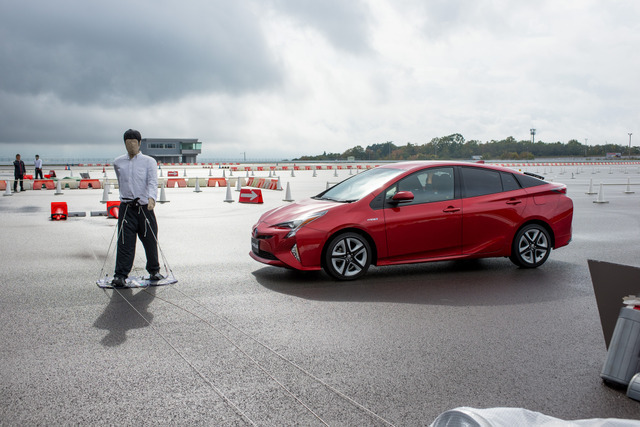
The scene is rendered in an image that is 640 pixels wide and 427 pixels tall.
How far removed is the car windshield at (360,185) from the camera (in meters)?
7.75

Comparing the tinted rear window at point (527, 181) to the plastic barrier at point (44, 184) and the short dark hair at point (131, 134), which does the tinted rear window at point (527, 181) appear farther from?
the plastic barrier at point (44, 184)

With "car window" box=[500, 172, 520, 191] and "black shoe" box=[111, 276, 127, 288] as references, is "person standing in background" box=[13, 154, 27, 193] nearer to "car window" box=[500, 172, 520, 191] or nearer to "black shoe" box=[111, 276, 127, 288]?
"black shoe" box=[111, 276, 127, 288]

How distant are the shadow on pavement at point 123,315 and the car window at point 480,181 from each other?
15.1 feet

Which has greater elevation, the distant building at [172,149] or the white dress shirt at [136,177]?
the distant building at [172,149]

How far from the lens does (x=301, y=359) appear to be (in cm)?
445

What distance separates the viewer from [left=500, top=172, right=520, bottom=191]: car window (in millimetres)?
8328

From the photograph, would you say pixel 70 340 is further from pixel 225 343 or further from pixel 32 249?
pixel 32 249

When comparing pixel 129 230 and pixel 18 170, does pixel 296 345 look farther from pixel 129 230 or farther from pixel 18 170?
pixel 18 170

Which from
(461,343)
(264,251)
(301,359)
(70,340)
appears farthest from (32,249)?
(461,343)

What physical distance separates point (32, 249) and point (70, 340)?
19.7ft

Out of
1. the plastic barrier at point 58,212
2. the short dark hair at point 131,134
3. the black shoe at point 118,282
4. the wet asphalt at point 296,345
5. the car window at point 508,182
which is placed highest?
the short dark hair at point 131,134

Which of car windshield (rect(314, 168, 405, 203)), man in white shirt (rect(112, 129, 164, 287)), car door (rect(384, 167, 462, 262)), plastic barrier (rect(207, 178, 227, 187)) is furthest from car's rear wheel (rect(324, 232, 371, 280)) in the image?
plastic barrier (rect(207, 178, 227, 187))

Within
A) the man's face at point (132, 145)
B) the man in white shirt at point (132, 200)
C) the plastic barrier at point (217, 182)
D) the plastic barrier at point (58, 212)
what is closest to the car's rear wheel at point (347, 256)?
the man in white shirt at point (132, 200)

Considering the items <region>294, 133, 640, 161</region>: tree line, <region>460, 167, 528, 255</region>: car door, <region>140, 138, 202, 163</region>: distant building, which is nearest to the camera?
<region>460, 167, 528, 255</region>: car door
